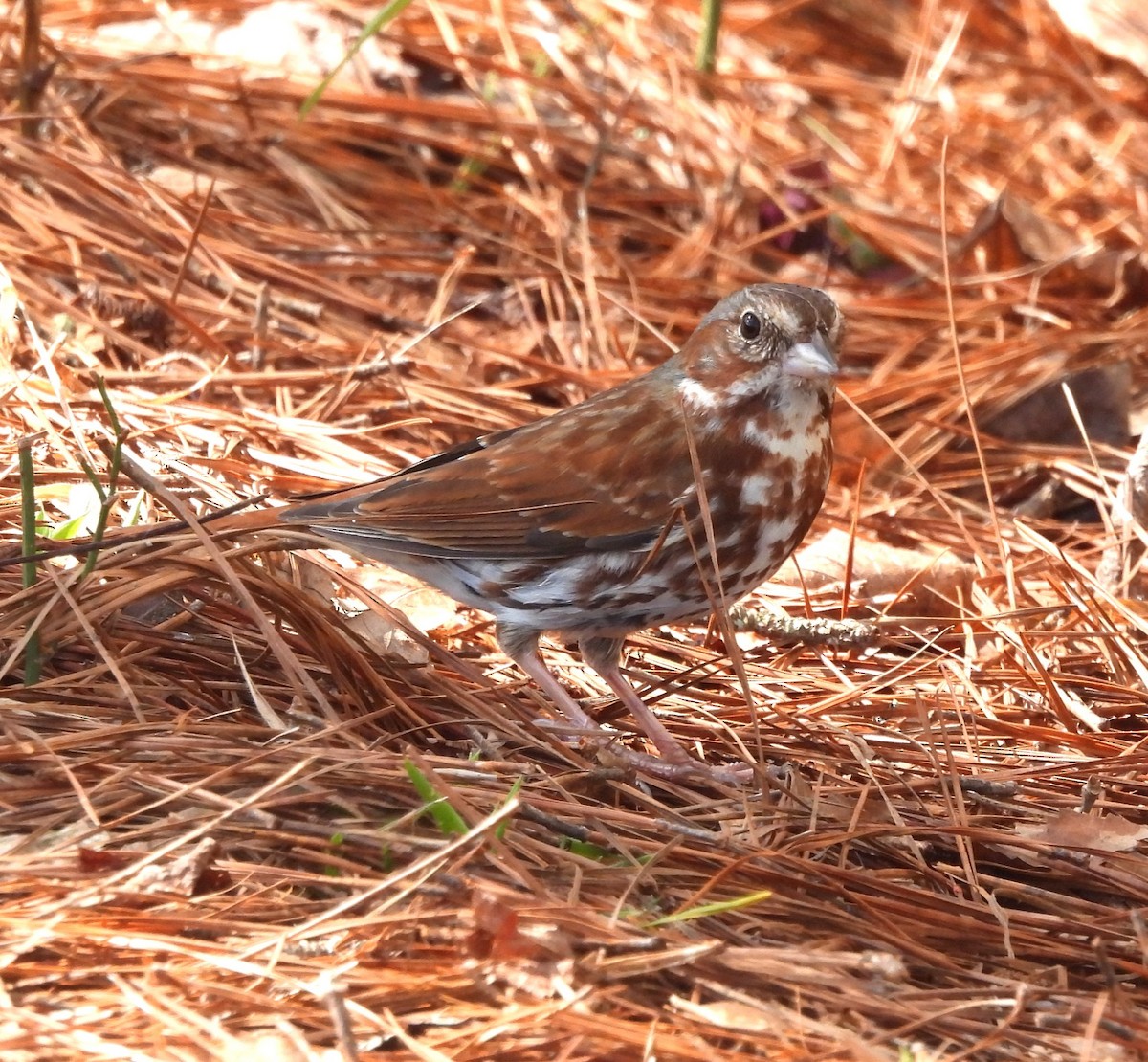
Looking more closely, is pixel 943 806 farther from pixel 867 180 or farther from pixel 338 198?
pixel 867 180

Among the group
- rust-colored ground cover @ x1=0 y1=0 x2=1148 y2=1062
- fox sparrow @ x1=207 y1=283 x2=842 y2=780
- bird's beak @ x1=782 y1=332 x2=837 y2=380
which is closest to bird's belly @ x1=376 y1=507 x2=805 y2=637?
fox sparrow @ x1=207 y1=283 x2=842 y2=780

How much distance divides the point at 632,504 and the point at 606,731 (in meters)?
0.50

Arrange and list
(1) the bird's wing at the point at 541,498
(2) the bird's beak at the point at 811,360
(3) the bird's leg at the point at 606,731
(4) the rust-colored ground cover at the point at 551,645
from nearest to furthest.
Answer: (4) the rust-colored ground cover at the point at 551,645 → (3) the bird's leg at the point at 606,731 → (2) the bird's beak at the point at 811,360 → (1) the bird's wing at the point at 541,498

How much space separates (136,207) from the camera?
4.29 metres

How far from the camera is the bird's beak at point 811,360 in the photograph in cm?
292

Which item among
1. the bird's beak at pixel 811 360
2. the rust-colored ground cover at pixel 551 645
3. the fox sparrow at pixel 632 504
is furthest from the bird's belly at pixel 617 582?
the bird's beak at pixel 811 360

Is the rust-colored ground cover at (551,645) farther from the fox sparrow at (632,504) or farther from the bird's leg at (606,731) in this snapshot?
the fox sparrow at (632,504)

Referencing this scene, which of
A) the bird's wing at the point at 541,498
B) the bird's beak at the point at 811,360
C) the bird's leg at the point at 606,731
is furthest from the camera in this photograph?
the bird's wing at the point at 541,498

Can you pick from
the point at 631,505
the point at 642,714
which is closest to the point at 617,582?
the point at 631,505

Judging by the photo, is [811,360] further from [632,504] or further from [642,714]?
[642,714]

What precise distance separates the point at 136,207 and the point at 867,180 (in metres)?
2.71

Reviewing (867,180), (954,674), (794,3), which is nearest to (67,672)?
(954,674)

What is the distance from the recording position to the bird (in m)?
2.98

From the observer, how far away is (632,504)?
3.04m
